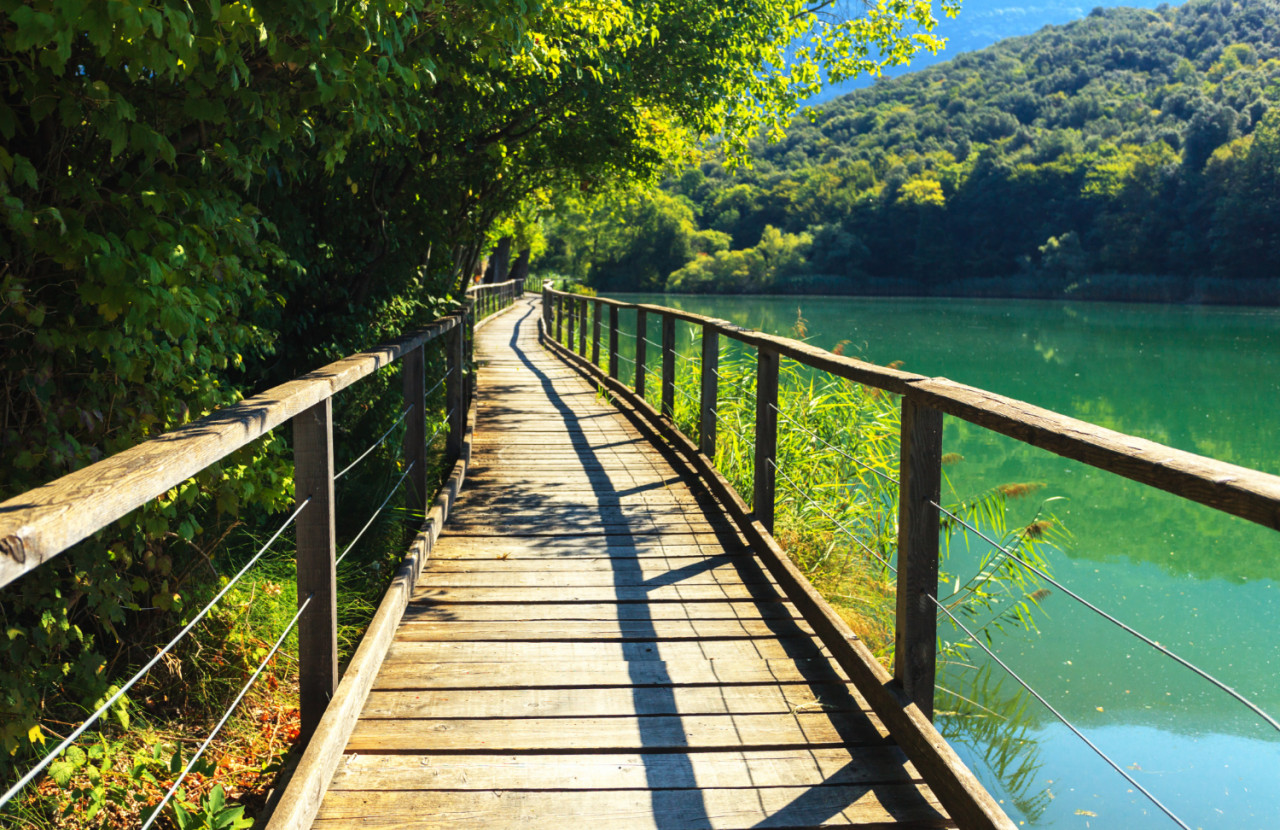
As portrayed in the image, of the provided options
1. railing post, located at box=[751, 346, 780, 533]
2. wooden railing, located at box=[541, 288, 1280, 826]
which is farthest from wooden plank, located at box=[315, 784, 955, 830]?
railing post, located at box=[751, 346, 780, 533]

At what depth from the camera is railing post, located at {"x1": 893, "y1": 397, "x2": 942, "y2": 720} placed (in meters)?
2.75

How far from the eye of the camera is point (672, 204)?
80188mm

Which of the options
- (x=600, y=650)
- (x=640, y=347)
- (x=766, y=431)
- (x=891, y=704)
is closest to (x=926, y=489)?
(x=891, y=704)

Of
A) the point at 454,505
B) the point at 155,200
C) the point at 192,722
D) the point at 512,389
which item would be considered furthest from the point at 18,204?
the point at 512,389

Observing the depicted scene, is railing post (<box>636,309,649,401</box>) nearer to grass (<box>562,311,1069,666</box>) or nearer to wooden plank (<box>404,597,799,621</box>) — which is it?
grass (<box>562,311,1069,666</box>)

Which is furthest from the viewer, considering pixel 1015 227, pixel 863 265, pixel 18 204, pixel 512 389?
pixel 863 265

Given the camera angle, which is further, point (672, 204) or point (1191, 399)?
point (672, 204)

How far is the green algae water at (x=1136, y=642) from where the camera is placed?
205 inches

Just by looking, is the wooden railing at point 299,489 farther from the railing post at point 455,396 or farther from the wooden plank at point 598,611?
the railing post at point 455,396

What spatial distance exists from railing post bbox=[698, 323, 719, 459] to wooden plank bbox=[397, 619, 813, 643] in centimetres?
258

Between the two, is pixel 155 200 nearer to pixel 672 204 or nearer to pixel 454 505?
pixel 454 505

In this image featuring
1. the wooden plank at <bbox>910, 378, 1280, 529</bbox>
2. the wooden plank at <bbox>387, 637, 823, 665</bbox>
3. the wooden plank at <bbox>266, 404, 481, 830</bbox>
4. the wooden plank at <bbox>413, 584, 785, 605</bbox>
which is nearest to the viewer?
the wooden plank at <bbox>910, 378, 1280, 529</bbox>

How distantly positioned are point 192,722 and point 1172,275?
64088mm

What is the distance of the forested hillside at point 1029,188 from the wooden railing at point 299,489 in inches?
1718
